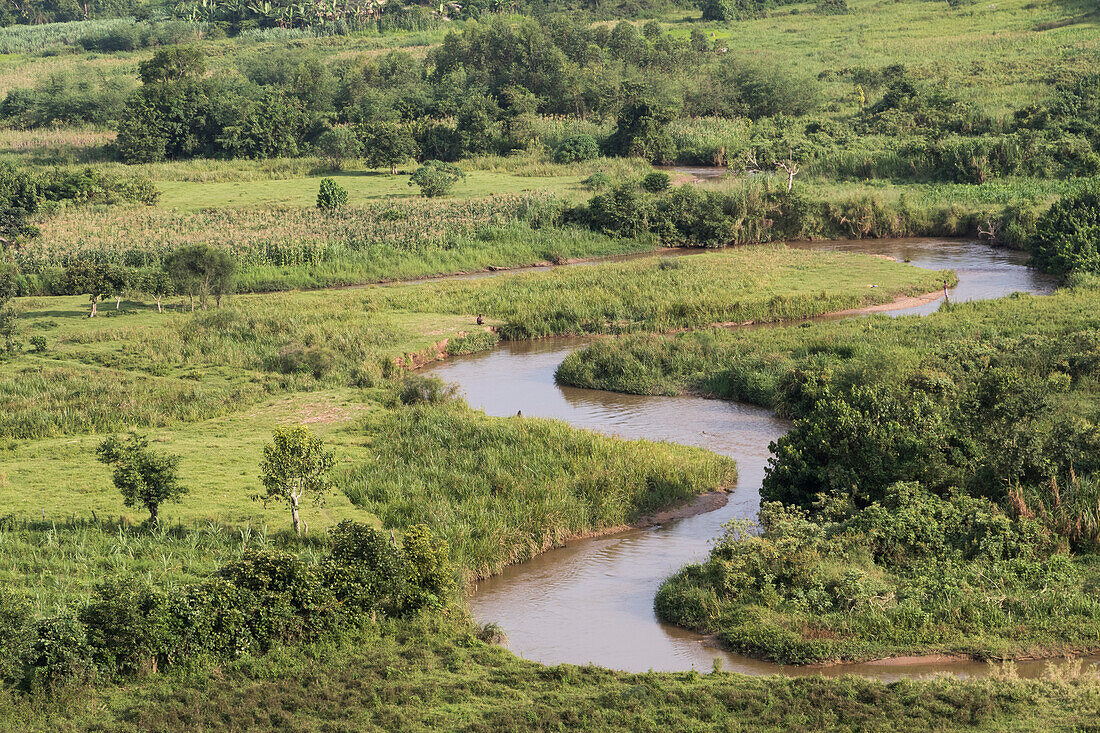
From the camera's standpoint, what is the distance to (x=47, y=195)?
54125 millimetres

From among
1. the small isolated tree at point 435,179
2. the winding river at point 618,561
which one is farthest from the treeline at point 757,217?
the winding river at point 618,561

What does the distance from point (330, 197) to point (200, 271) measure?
656 inches

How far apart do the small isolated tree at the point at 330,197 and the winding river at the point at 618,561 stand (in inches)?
783

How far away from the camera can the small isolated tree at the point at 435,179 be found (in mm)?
54781

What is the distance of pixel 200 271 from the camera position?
36125mm

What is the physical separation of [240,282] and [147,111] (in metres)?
30.8

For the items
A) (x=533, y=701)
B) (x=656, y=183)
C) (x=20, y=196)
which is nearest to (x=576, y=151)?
(x=656, y=183)

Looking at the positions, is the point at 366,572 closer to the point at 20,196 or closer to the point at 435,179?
the point at 435,179

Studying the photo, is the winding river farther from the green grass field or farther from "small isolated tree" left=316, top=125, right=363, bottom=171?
"small isolated tree" left=316, top=125, right=363, bottom=171

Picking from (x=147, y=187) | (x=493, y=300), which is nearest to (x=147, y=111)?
(x=147, y=187)

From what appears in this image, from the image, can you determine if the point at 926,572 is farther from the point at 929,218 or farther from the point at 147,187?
the point at 147,187

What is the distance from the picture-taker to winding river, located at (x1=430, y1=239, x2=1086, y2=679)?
16641 millimetres

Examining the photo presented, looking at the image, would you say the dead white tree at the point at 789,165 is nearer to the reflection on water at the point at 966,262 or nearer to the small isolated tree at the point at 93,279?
the reflection on water at the point at 966,262

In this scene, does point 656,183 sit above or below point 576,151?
below
